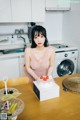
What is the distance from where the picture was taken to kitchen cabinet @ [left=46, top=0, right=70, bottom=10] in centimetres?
287

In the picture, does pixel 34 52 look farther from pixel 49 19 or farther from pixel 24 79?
pixel 49 19

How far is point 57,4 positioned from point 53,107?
7.80 ft

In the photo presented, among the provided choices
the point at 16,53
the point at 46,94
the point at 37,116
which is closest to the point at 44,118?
the point at 37,116

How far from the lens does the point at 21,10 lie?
2629 mm

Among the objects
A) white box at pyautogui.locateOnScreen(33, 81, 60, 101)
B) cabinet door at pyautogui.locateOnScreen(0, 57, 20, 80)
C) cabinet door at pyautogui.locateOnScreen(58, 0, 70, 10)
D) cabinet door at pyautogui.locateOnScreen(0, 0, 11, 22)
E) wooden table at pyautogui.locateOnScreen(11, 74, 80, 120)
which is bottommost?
cabinet door at pyautogui.locateOnScreen(0, 57, 20, 80)

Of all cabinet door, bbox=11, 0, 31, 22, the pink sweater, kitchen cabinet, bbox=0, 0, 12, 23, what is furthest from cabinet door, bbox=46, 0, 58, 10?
the pink sweater

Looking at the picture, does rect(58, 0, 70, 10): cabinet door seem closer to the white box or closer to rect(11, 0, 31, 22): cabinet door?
rect(11, 0, 31, 22): cabinet door

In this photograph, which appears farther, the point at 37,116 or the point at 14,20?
the point at 14,20

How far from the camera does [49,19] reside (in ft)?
10.8

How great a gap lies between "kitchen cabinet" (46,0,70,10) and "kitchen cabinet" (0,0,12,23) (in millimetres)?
776

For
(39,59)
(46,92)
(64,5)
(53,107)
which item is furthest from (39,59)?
(64,5)

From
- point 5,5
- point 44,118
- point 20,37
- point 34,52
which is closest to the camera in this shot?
point 44,118

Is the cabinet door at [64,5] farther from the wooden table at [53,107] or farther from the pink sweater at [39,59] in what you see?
the wooden table at [53,107]

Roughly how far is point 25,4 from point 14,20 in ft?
1.15
